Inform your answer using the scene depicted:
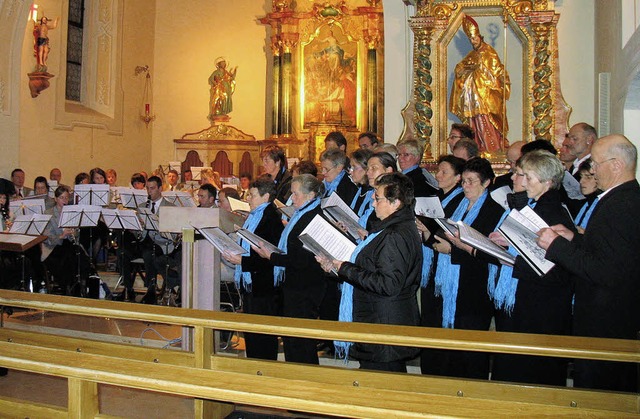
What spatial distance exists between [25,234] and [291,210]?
3693 millimetres

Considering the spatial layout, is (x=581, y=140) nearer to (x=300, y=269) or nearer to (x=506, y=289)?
(x=506, y=289)

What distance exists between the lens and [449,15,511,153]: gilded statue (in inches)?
379

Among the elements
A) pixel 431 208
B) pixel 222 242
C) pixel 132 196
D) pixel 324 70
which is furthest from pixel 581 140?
pixel 324 70

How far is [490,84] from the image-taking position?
382 inches

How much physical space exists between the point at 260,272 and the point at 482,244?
1.93 m

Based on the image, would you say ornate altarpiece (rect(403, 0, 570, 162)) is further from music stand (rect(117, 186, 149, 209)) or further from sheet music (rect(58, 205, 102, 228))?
sheet music (rect(58, 205, 102, 228))

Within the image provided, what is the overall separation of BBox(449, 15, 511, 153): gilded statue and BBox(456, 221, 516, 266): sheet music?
5.58 metres

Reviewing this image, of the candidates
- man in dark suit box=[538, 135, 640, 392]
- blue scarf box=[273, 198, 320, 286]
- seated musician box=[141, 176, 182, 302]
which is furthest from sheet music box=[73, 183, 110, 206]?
man in dark suit box=[538, 135, 640, 392]

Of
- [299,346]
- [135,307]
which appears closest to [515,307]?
[299,346]

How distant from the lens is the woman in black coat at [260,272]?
216 inches

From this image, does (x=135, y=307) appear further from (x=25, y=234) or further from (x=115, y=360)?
(x=25, y=234)

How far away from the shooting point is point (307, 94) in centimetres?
1828

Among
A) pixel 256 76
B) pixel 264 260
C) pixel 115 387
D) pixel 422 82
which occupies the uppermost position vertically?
pixel 256 76

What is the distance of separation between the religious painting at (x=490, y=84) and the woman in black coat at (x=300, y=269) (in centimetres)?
474
